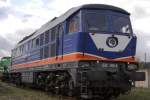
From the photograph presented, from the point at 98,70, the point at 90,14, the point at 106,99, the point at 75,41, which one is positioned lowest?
the point at 106,99

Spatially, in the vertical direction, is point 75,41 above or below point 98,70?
above

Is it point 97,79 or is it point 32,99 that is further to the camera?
point 32,99

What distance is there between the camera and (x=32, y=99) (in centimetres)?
1711

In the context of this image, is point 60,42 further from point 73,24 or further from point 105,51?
point 105,51

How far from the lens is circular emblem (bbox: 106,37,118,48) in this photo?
15.7m

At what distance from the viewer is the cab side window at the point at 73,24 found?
1599cm

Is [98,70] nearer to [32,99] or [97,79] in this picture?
[97,79]

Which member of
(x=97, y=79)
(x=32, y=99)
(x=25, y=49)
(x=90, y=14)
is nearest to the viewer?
(x=97, y=79)

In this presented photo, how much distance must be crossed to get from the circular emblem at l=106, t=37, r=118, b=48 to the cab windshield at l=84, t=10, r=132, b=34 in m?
0.36

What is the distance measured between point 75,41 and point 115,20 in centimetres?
186

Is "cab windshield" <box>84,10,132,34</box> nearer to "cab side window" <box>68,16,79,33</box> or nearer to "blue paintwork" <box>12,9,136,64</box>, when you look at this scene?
"blue paintwork" <box>12,9,136,64</box>

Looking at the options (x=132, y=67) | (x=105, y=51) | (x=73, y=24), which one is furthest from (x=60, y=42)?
(x=132, y=67)

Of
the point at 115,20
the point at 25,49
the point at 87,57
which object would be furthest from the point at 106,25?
the point at 25,49

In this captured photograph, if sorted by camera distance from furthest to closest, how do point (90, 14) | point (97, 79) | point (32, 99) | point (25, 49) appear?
point (25, 49) → point (32, 99) → point (90, 14) → point (97, 79)
